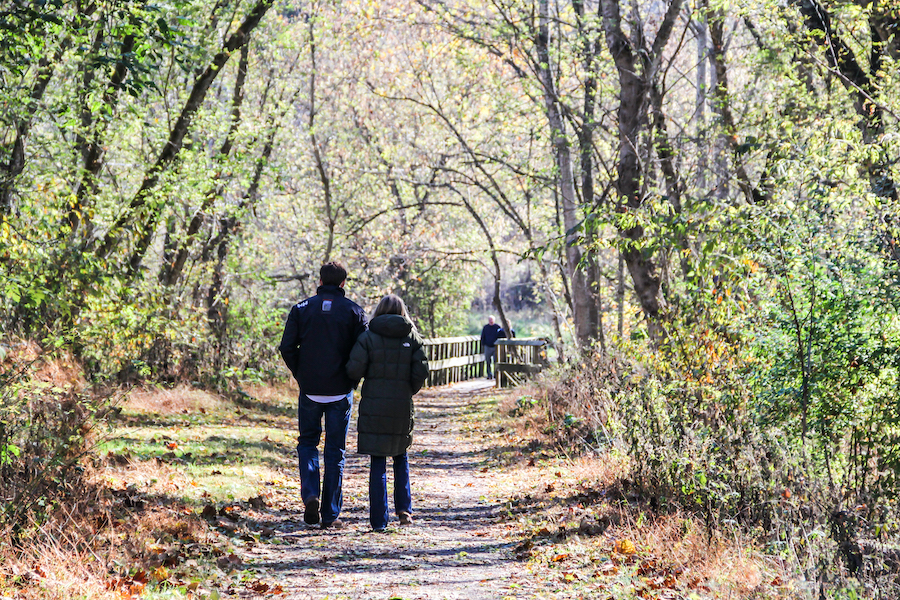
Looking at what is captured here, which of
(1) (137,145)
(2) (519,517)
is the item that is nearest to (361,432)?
(2) (519,517)

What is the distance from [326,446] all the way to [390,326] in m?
1.05

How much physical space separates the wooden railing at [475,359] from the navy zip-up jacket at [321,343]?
27.4 feet

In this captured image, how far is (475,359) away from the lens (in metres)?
25.2

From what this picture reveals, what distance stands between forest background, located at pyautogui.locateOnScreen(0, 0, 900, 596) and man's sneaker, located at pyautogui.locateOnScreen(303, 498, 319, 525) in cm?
183

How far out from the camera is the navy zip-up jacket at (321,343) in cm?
630

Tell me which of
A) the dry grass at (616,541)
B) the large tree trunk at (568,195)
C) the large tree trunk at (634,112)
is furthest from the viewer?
the large tree trunk at (568,195)

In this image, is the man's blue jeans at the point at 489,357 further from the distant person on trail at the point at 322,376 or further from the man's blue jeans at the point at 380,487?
the distant person on trail at the point at 322,376

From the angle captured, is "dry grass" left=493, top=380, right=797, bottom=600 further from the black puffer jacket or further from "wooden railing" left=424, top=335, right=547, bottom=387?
"wooden railing" left=424, top=335, right=547, bottom=387

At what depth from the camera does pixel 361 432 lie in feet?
21.0

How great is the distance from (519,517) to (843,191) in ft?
12.8

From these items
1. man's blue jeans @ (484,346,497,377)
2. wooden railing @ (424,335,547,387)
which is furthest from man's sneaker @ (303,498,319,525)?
man's blue jeans @ (484,346,497,377)

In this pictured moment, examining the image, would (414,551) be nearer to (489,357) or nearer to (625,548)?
(625,548)

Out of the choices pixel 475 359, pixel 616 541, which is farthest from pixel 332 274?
pixel 475 359

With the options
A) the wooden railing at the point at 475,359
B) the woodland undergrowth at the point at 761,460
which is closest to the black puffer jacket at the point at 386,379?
the woodland undergrowth at the point at 761,460
